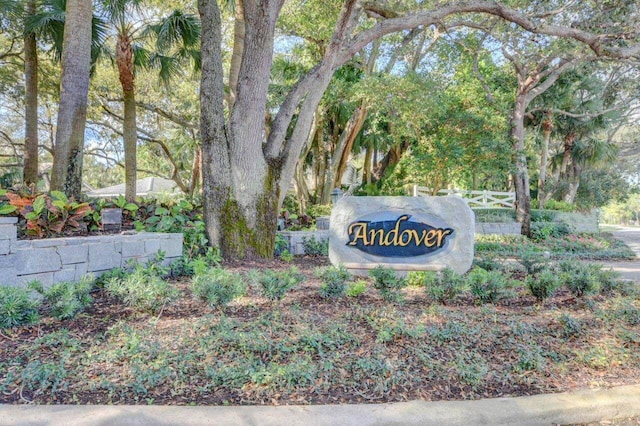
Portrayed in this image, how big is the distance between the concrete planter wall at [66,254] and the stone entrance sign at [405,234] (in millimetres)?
2174

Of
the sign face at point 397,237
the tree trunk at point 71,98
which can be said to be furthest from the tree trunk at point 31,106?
the sign face at point 397,237

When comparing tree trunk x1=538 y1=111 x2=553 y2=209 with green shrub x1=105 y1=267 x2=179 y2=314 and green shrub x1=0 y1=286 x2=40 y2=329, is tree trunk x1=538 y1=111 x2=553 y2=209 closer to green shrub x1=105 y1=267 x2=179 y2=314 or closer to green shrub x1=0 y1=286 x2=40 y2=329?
green shrub x1=105 y1=267 x2=179 y2=314

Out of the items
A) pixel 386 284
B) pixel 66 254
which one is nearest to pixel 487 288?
pixel 386 284

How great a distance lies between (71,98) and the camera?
601 cm

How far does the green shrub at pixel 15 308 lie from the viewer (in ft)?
9.26

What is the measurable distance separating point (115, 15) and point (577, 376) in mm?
9029

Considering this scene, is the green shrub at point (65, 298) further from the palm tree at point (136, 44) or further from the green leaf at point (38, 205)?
the palm tree at point (136, 44)

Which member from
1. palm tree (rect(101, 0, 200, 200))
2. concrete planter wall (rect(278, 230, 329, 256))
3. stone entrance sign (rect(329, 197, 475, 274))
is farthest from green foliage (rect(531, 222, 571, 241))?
palm tree (rect(101, 0, 200, 200))

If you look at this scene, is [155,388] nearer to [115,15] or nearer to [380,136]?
[115,15]

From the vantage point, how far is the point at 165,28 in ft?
26.9

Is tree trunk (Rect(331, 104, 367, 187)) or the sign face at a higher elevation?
tree trunk (Rect(331, 104, 367, 187))

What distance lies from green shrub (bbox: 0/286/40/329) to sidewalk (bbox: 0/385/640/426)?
43.7 inches

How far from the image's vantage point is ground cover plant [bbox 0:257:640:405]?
220 cm

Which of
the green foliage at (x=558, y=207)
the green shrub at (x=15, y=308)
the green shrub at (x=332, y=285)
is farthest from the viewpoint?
the green foliage at (x=558, y=207)
